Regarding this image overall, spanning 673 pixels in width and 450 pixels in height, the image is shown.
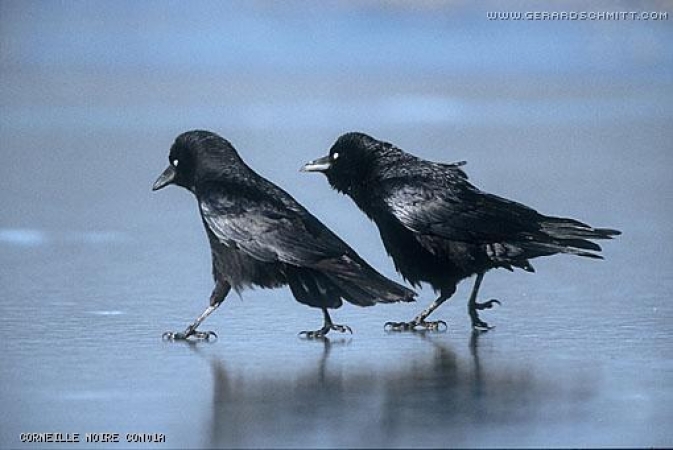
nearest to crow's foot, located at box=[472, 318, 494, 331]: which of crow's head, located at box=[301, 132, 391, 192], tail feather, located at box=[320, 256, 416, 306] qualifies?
tail feather, located at box=[320, 256, 416, 306]

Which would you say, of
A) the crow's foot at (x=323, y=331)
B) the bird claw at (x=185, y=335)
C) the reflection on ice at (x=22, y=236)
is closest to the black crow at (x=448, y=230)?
the crow's foot at (x=323, y=331)

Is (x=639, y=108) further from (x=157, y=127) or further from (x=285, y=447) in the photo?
(x=285, y=447)

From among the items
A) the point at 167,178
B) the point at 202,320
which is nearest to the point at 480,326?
the point at 202,320

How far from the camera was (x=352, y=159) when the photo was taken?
385 inches

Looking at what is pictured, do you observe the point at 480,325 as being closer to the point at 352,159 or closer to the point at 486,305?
the point at 486,305

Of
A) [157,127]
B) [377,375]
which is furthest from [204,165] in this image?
[157,127]

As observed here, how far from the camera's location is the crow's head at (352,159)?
9773 mm

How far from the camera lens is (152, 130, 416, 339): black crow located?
8961 millimetres

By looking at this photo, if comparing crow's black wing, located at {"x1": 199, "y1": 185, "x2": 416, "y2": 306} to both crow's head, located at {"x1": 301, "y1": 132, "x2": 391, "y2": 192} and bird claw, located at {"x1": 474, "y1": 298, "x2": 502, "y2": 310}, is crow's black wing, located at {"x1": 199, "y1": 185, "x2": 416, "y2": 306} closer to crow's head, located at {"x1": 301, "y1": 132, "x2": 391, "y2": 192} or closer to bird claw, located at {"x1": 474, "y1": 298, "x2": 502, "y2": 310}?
crow's head, located at {"x1": 301, "y1": 132, "x2": 391, "y2": 192}

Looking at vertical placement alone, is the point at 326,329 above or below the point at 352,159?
below

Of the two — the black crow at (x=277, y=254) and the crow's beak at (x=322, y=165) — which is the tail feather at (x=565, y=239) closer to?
the black crow at (x=277, y=254)

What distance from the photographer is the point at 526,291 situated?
10672mm

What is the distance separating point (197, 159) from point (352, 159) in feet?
3.18

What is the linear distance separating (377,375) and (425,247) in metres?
1.74
